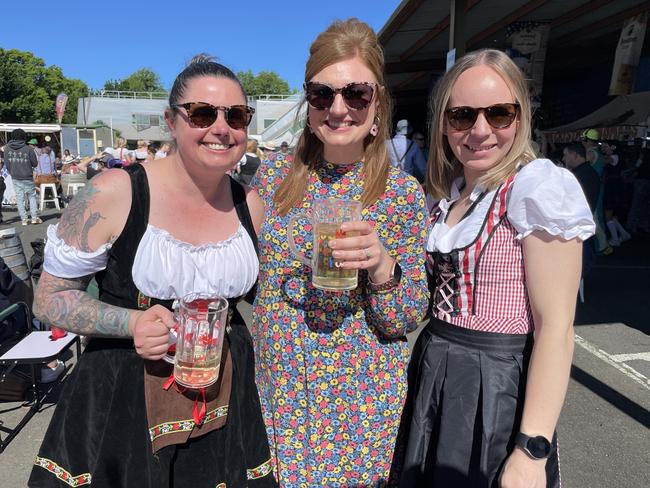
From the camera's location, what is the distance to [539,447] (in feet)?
4.32

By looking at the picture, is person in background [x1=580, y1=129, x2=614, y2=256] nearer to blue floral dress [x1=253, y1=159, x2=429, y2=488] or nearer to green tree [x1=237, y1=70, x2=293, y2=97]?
blue floral dress [x1=253, y1=159, x2=429, y2=488]

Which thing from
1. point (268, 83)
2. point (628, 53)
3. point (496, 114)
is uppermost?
point (268, 83)

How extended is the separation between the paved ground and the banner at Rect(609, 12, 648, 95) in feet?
14.1

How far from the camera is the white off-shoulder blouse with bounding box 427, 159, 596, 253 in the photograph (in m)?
1.29

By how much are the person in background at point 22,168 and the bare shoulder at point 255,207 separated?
11563 mm

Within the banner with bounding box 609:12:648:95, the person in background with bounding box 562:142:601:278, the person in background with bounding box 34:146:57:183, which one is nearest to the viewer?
the person in background with bounding box 562:142:601:278

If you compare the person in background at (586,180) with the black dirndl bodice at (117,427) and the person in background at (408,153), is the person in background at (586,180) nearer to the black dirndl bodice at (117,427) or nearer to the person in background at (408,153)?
the person in background at (408,153)

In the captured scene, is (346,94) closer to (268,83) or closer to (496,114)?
(496,114)

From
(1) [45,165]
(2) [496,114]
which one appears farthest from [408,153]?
(1) [45,165]

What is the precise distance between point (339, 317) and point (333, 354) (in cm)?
12

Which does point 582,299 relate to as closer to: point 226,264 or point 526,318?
point 526,318

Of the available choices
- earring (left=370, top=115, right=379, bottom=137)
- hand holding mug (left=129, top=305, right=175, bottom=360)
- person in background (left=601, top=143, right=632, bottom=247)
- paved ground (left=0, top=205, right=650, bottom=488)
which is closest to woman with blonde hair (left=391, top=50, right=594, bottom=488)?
earring (left=370, top=115, right=379, bottom=137)

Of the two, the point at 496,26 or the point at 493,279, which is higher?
the point at 496,26

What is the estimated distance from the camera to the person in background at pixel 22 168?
11.1 meters
